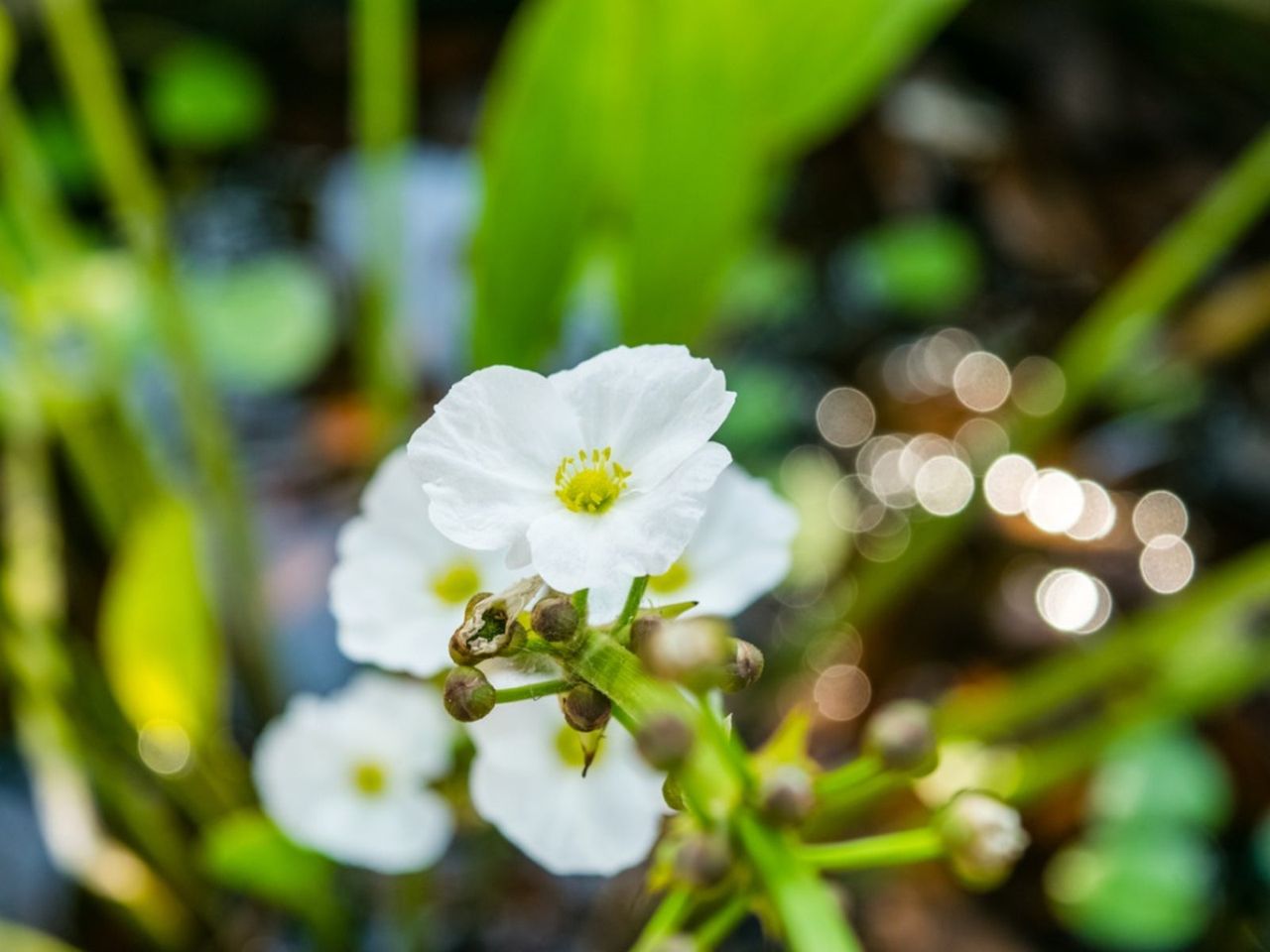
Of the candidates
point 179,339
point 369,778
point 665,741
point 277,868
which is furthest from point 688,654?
point 179,339

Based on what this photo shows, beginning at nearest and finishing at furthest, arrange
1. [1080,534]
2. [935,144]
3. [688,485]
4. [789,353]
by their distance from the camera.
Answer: [688,485] < [1080,534] < [789,353] < [935,144]

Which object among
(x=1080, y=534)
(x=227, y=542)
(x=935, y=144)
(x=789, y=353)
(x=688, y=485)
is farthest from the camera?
(x=935, y=144)

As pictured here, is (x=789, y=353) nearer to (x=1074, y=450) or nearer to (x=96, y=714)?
(x=1074, y=450)

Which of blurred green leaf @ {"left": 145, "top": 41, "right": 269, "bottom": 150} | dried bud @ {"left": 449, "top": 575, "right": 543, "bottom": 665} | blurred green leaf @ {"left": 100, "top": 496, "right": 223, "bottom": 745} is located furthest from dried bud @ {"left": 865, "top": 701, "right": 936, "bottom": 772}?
blurred green leaf @ {"left": 145, "top": 41, "right": 269, "bottom": 150}

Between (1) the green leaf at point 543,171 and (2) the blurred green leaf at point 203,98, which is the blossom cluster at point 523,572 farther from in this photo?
(2) the blurred green leaf at point 203,98

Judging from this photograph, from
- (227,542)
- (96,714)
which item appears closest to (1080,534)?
(227,542)

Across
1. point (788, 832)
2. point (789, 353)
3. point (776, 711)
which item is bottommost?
point (788, 832)

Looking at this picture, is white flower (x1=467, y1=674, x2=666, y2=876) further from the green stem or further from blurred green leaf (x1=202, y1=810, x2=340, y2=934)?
the green stem

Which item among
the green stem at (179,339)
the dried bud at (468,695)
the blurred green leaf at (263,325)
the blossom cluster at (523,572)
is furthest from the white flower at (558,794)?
the blurred green leaf at (263,325)
